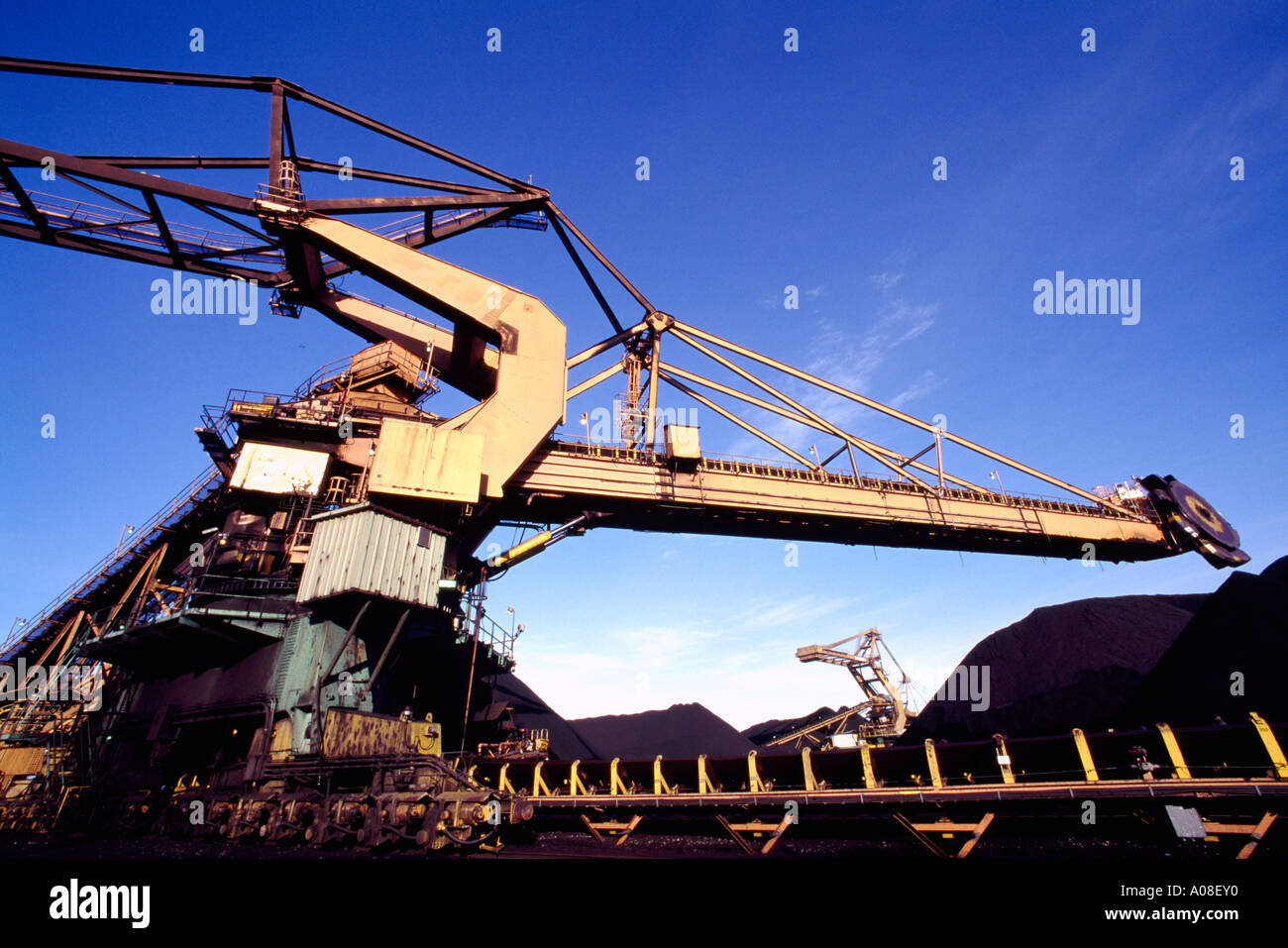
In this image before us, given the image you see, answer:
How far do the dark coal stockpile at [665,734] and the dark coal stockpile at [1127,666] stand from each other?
12602mm

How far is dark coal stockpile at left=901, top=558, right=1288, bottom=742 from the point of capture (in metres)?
12.5

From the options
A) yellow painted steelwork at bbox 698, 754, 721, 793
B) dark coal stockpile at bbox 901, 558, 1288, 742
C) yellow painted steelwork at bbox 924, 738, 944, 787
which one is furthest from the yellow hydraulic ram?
dark coal stockpile at bbox 901, 558, 1288, 742

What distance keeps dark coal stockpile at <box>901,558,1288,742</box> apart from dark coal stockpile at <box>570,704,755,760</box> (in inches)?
496

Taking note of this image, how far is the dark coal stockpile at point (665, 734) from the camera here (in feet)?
112

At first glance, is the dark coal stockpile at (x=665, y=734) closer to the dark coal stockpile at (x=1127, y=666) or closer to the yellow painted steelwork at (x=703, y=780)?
the dark coal stockpile at (x=1127, y=666)

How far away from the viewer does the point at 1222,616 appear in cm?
1309

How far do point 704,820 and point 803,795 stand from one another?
304cm

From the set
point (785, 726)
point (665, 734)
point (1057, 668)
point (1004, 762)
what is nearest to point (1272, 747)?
point (1004, 762)

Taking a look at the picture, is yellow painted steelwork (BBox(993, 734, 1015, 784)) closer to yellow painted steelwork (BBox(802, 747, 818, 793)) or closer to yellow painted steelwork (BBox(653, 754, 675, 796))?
yellow painted steelwork (BBox(802, 747, 818, 793))

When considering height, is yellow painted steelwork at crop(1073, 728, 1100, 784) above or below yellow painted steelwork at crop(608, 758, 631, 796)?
above
